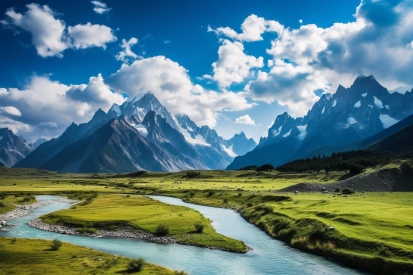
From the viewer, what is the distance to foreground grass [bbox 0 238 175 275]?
116 feet

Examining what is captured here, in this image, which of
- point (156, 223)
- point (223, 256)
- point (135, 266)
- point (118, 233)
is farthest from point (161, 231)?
Answer: point (135, 266)

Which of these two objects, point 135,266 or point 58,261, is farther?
point 58,261

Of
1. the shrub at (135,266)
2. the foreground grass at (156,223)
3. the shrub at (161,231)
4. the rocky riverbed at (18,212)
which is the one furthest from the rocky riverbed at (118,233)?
the shrub at (135,266)

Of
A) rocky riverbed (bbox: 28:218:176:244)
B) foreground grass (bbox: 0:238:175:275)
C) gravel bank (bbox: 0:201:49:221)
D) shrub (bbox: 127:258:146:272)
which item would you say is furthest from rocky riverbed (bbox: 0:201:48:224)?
shrub (bbox: 127:258:146:272)

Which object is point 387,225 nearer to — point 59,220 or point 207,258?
point 207,258

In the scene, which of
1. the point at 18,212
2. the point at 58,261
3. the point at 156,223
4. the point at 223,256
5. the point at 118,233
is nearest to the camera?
the point at 58,261

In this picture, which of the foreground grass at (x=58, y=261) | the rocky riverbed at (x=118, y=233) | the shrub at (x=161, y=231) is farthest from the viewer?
the shrub at (x=161, y=231)

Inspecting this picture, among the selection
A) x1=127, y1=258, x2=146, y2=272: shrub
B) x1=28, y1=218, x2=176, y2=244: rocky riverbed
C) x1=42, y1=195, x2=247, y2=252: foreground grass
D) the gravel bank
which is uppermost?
x1=127, y1=258, x2=146, y2=272: shrub

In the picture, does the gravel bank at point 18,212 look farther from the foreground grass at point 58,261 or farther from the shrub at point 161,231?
the shrub at point 161,231

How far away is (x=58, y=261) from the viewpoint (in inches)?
1540

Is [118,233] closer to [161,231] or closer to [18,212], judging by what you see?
[161,231]

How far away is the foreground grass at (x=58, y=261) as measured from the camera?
116 ft

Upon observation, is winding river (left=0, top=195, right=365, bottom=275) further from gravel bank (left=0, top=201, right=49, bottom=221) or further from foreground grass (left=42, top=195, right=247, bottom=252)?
gravel bank (left=0, top=201, right=49, bottom=221)

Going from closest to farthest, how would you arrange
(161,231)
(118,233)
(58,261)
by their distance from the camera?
1. (58,261)
2. (161,231)
3. (118,233)
